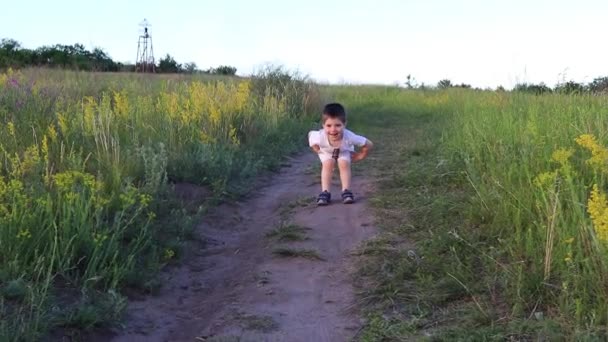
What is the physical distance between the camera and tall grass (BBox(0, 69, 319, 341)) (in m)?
3.31

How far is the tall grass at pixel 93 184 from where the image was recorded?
10.9ft

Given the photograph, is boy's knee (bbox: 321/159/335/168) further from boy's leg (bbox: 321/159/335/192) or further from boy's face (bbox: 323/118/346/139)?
boy's face (bbox: 323/118/346/139)

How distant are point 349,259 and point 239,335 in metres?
1.28

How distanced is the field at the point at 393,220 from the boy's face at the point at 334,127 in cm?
69

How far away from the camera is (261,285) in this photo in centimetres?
397

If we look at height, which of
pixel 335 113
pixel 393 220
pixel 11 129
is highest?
pixel 335 113

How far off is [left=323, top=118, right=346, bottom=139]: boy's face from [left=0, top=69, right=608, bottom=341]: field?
69cm

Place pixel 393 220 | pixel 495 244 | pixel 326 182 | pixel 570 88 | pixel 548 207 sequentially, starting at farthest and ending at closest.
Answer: pixel 570 88, pixel 326 182, pixel 393 220, pixel 495 244, pixel 548 207

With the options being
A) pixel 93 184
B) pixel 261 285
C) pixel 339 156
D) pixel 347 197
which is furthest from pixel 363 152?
pixel 93 184

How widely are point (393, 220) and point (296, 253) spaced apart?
0.99 m

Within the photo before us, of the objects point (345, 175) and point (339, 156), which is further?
point (339, 156)

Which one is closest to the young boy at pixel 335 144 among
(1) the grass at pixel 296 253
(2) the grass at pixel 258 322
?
(1) the grass at pixel 296 253

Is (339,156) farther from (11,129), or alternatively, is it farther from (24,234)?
(24,234)

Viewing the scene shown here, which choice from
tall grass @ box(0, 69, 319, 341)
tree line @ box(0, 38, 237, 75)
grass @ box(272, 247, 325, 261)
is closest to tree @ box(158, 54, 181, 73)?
tree line @ box(0, 38, 237, 75)
